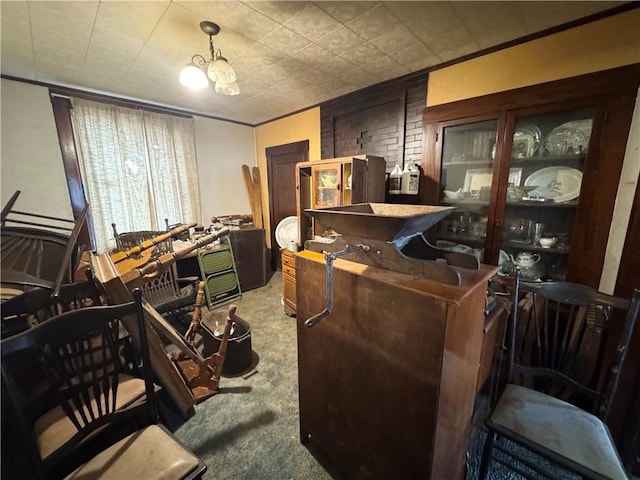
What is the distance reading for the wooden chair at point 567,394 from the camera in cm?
99

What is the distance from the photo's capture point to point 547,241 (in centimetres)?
184

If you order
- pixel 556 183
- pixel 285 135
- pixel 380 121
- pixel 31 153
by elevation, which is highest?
pixel 285 135

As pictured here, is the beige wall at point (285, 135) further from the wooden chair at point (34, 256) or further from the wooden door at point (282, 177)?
the wooden chair at point (34, 256)

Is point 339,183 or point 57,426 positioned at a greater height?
point 339,183

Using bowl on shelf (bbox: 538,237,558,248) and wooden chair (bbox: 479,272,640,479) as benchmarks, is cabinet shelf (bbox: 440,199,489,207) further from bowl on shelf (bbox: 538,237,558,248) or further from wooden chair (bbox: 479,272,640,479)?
wooden chair (bbox: 479,272,640,479)

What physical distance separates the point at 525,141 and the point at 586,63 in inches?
19.4

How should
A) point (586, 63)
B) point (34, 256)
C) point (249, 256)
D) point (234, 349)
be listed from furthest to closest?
point (249, 256) < point (234, 349) < point (586, 63) < point (34, 256)

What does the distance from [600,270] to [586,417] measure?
98 cm

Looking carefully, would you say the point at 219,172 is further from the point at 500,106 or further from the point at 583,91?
the point at 583,91

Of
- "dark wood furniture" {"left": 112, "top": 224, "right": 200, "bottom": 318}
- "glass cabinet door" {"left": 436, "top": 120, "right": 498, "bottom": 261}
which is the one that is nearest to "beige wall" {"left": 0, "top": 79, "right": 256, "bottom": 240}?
"dark wood furniture" {"left": 112, "top": 224, "right": 200, "bottom": 318}

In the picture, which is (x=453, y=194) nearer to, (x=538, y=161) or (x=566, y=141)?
(x=538, y=161)

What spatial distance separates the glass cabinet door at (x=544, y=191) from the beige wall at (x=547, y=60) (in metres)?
0.26

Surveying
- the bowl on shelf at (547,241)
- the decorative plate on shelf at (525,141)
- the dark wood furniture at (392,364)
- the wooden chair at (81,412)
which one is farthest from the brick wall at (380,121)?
the wooden chair at (81,412)

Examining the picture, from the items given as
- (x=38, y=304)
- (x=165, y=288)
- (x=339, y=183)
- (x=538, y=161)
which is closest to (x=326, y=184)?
(x=339, y=183)
